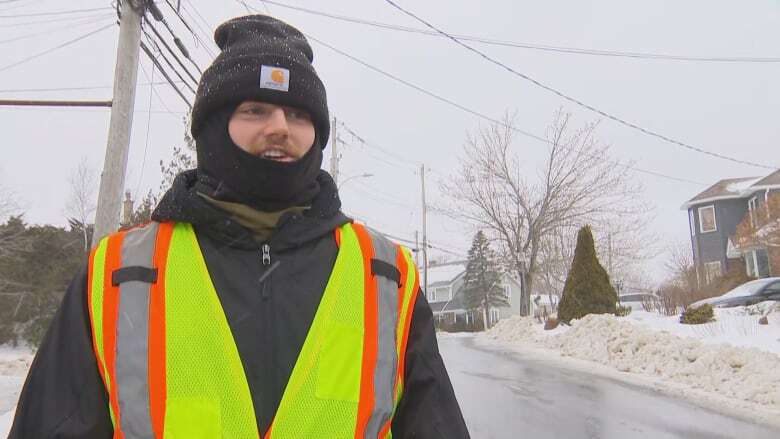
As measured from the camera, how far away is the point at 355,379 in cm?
159

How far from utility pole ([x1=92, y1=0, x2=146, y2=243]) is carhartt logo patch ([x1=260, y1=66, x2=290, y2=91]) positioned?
6824 mm

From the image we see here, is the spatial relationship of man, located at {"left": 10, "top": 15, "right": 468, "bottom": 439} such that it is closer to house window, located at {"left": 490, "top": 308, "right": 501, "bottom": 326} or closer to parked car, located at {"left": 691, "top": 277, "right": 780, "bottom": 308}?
parked car, located at {"left": 691, "top": 277, "right": 780, "bottom": 308}

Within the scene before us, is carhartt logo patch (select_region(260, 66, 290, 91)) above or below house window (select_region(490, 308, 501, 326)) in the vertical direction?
below

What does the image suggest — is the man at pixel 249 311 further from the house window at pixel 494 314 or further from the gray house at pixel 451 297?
the gray house at pixel 451 297

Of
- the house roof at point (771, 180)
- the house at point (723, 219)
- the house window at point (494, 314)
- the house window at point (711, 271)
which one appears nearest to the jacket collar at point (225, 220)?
the house at point (723, 219)

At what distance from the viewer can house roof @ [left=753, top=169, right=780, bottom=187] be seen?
3412cm

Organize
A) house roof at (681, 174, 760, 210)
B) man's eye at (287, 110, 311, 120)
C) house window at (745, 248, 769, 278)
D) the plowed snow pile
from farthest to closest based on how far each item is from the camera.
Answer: house roof at (681, 174, 760, 210) < house window at (745, 248, 769, 278) < the plowed snow pile < man's eye at (287, 110, 311, 120)

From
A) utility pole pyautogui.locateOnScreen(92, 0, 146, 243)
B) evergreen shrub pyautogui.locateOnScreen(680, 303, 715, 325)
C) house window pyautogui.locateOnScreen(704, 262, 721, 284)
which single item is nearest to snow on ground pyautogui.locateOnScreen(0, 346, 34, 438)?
utility pole pyautogui.locateOnScreen(92, 0, 146, 243)

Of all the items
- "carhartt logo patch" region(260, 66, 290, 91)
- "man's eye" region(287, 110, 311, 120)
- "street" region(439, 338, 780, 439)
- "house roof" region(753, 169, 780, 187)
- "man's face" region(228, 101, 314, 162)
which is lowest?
"street" region(439, 338, 780, 439)

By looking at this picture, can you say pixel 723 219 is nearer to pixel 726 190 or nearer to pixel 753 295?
pixel 726 190

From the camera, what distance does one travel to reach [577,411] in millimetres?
8383

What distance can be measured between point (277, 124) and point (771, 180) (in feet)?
128

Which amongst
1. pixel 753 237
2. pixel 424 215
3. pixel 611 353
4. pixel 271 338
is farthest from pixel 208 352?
pixel 424 215

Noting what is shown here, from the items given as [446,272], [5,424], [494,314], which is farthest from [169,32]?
[446,272]
